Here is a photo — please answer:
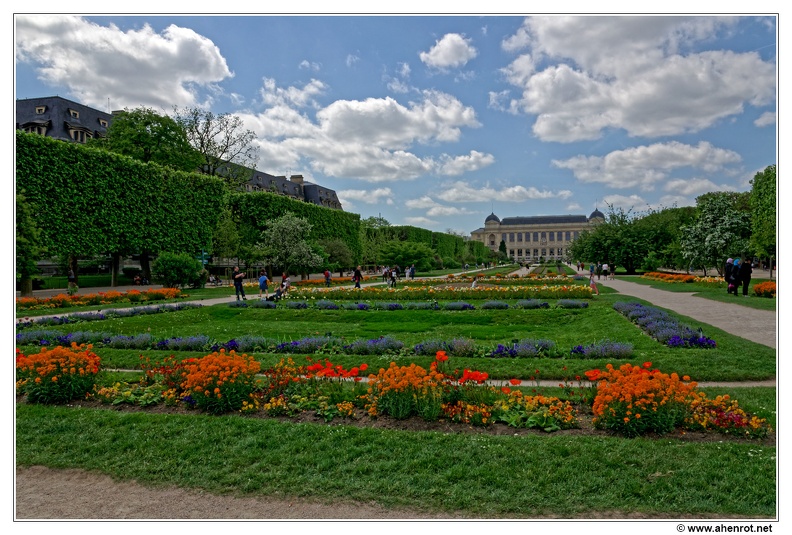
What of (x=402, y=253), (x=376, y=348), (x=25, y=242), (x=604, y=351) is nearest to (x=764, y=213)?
(x=604, y=351)

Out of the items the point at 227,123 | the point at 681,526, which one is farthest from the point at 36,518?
the point at 227,123

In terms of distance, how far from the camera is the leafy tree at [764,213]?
26359 mm

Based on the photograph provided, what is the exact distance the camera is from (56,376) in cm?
638

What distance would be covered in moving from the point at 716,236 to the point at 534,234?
127441mm

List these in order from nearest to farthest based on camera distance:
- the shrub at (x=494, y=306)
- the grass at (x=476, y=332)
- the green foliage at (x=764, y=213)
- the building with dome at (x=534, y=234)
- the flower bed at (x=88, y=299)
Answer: the grass at (x=476, y=332)
the shrub at (x=494, y=306)
the flower bed at (x=88, y=299)
the green foliage at (x=764, y=213)
the building with dome at (x=534, y=234)

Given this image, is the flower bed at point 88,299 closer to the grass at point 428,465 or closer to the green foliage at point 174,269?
the green foliage at point 174,269

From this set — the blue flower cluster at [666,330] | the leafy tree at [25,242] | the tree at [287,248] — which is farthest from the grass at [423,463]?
the tree at [287,248]

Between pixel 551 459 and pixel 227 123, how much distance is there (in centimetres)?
4731

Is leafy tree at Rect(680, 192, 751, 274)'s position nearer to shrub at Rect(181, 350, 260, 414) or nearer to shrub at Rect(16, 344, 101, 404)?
shrub at Rect(181, 350, 260, 414)

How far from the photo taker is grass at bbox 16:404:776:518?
3.64 m

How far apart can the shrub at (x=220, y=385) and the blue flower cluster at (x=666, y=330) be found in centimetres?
819

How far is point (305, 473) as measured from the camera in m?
4.19

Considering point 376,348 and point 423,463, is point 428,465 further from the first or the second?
point 376,348

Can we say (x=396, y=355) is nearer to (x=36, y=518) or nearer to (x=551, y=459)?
(x=551, y=459)
